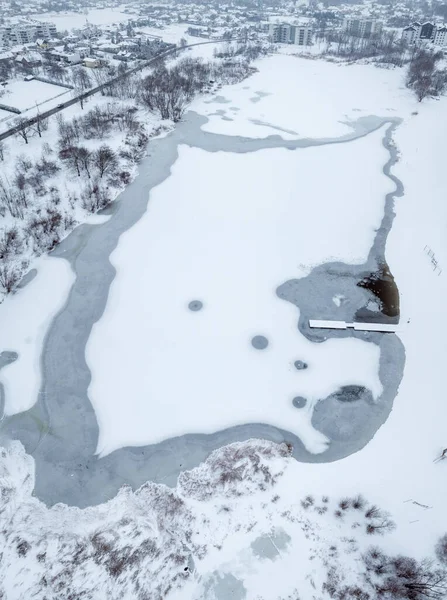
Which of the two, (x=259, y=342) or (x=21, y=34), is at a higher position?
(x=21, y=34)

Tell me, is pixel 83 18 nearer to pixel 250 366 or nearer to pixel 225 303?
pixel 225 303

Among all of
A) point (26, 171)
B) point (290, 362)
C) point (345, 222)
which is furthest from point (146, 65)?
point (290, 362)

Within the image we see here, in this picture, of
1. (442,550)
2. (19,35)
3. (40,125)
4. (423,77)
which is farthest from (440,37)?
(442,550)

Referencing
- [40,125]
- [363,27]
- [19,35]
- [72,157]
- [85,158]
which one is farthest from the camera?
[363,27]

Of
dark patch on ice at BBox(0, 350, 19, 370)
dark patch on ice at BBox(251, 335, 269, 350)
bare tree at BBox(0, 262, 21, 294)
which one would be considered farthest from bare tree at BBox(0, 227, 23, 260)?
dark patch on ice at BBox(251, 335, 269, 350)

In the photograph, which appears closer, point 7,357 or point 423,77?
point 7,357

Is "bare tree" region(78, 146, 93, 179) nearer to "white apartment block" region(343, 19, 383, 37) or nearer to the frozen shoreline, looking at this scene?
the frozen shoreline

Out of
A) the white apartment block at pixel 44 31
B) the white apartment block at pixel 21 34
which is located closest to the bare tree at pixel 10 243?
the white apartment block at pixel 21 34
